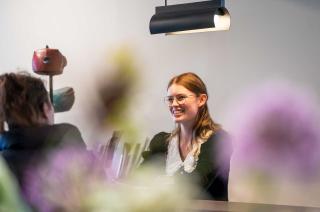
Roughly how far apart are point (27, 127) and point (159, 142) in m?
0.91

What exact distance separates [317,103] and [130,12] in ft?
3.35

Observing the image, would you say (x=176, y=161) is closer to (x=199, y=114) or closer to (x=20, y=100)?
(x=199, y=114)

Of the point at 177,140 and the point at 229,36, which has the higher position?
the point at 229,36

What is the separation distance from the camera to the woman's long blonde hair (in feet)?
5.87

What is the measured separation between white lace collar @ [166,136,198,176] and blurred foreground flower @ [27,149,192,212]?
23.8 inches

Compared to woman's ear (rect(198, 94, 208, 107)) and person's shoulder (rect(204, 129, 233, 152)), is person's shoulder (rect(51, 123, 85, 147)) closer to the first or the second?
person's shoulder (rect(204, 129, 233, 152))

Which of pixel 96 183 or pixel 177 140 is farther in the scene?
pixel 177 140

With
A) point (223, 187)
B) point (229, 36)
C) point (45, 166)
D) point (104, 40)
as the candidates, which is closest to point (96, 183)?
point (45, 166)

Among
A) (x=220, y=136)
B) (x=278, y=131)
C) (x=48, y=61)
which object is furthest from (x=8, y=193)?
(x=48, y=61)

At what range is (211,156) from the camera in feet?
5.59

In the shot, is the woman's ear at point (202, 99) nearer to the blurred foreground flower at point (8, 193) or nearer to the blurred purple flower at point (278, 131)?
the blurred purple flower at point (278, 131)

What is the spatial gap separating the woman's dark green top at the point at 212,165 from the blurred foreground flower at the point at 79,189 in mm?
543

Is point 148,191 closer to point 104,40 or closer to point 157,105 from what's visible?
point 157,105

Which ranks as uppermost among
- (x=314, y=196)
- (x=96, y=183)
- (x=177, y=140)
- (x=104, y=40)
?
(x=104, y=40)
